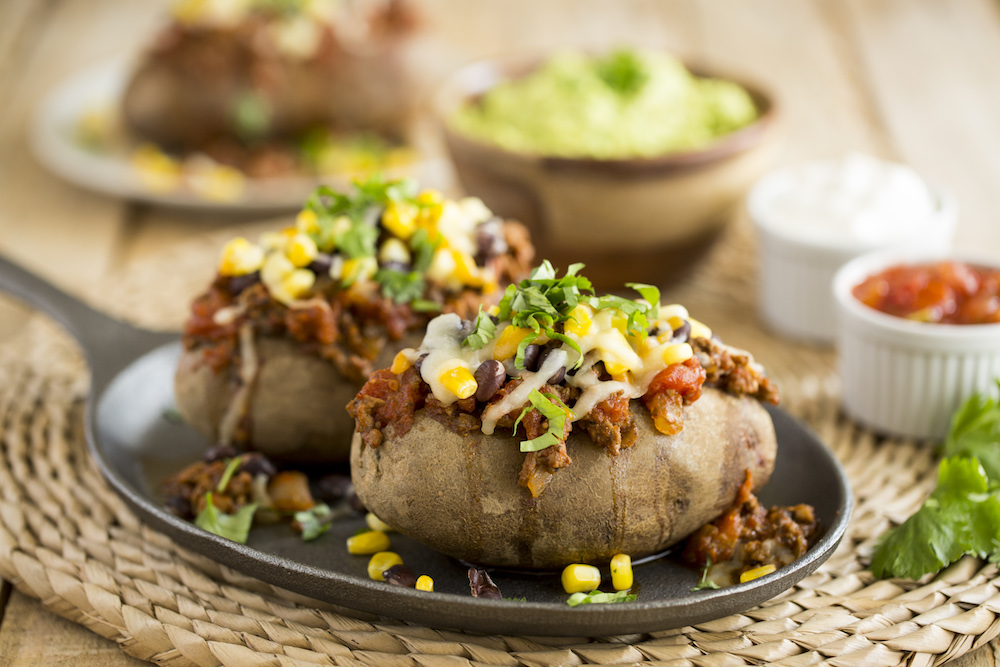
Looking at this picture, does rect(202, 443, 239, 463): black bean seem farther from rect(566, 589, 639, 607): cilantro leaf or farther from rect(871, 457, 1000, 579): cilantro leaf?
rect(871, 457, 1000, 579): cilantro leaf

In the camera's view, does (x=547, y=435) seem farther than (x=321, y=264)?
No

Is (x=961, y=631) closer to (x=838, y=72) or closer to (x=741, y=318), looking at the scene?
(x=741, y=318)

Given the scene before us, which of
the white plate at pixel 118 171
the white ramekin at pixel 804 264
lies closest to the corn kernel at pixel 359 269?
the white ramekin at pixel 804 264

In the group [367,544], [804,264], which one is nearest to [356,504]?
[367,544]

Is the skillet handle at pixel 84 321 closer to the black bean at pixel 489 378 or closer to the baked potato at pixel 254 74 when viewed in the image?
the black bean at pixel 489 378

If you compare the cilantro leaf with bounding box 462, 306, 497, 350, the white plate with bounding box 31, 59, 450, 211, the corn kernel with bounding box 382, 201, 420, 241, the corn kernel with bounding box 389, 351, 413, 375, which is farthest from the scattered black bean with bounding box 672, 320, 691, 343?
the white plate with bounding box 31, 59, 450, 211

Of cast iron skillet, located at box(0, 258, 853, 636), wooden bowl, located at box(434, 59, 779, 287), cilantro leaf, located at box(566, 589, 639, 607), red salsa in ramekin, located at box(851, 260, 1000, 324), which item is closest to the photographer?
cast iron skillet, located at box(0, 258, 853, 636)

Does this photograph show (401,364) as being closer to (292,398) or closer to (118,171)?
(292,398)
